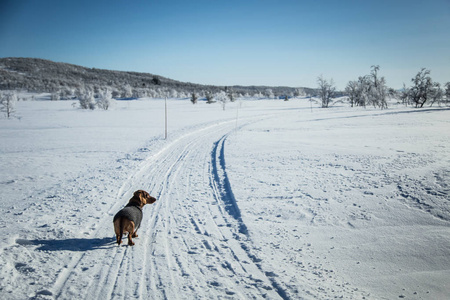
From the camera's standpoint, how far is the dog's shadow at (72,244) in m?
4.47

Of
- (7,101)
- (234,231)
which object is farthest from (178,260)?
(7,101)

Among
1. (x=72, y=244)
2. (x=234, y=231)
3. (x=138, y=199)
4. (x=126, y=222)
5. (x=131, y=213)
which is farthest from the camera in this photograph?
(x=234, y=231)

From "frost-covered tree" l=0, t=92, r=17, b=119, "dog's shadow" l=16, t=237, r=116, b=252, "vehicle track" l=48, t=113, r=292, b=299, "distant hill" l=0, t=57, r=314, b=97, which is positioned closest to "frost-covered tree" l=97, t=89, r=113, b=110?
"frost-covered tree" l=0, t=92, r=17, b=119

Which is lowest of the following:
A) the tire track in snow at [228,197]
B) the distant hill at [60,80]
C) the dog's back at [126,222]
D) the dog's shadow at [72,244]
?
the dog's shadow at [72,244]

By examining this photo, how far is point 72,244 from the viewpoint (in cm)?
462

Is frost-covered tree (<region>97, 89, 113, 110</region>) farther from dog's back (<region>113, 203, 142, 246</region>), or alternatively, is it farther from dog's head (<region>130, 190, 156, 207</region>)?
dog's back (<region>113, 203, 142, 246</region>)

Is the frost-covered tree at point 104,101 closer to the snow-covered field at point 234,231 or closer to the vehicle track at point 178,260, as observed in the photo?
the snow-covered field at point 234,231

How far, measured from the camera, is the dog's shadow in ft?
14.7

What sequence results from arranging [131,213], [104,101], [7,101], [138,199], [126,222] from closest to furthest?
[126,222] → [131,213] → [138,199] → [7,101] → [104,101]

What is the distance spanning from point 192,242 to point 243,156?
8.44 m

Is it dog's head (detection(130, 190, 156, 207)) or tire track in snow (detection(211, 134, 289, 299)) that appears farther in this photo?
dog's head (detection(130, 190, 156, 207))

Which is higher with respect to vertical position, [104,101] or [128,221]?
[104,101]

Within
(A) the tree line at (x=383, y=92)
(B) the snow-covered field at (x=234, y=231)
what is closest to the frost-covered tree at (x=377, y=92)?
(A) the tree line at (x=383, y=92)

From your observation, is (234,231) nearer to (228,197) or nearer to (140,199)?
(228,197)
